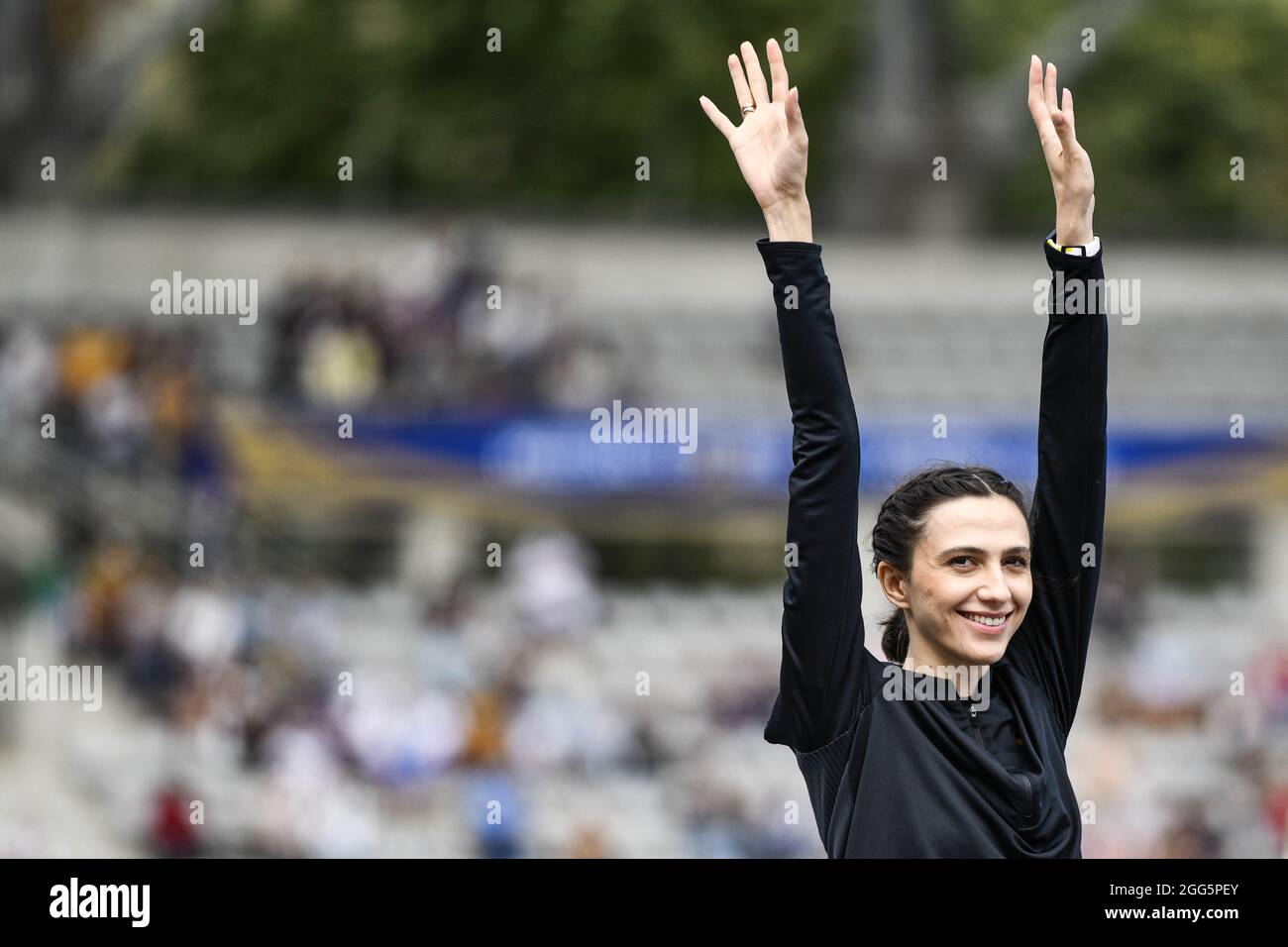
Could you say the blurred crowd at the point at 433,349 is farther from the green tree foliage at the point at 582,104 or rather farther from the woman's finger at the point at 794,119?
the woman's finger at the point at 794,119

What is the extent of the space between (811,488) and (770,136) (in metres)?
0.45

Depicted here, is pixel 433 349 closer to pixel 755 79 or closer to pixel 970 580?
pixel 755 79

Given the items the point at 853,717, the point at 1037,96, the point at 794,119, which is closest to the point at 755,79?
the point at 794,119

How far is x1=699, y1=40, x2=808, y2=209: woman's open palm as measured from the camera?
2484mm

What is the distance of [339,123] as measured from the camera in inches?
1097

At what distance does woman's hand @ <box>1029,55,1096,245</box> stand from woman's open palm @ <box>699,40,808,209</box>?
1.08 ft

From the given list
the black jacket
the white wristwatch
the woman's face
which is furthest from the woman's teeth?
the white wristwatch

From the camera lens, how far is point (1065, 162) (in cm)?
262

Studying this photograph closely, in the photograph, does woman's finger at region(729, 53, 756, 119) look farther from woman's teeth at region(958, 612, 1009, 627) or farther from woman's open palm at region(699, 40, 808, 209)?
woman's teeth at region(958, 612, 1009, 627)

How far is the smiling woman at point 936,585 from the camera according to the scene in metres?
2.44

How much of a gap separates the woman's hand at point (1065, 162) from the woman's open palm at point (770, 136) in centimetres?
33

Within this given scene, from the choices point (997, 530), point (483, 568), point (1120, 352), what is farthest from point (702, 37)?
point (997, 530)

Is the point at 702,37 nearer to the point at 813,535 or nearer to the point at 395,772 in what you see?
the point at 395,772

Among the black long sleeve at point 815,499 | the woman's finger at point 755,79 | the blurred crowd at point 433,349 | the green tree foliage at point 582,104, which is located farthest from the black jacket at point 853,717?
the green tree foliage at point 582,104
